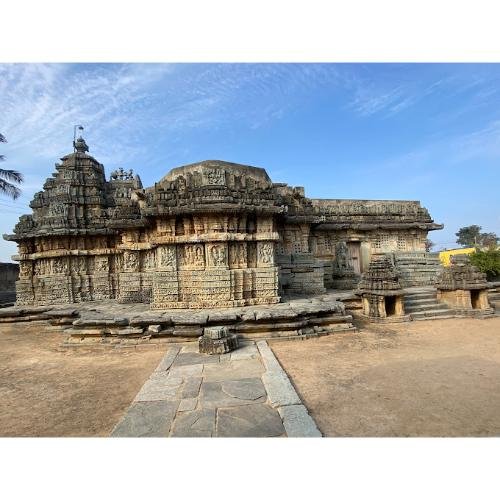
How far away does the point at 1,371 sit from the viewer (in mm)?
5289

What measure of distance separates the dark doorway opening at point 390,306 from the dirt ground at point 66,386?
611cm

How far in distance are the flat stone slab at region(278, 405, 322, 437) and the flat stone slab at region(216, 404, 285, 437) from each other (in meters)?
0.06

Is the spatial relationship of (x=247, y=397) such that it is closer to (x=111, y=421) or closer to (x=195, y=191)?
(x=111, y=421)

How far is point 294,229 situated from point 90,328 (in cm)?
721

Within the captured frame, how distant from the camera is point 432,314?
829cm

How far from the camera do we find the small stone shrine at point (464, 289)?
8.38 metres

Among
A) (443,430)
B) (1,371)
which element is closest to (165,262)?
(1,371)

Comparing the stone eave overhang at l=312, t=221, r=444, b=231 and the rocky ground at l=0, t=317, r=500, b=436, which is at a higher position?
the stone eave overhang at l=312, t=221, r=444, b=231

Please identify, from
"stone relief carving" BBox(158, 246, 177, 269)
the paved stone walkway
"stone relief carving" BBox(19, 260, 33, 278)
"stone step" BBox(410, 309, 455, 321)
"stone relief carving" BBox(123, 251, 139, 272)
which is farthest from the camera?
"stone relief carving" BBox(19, 260, 33, 278)

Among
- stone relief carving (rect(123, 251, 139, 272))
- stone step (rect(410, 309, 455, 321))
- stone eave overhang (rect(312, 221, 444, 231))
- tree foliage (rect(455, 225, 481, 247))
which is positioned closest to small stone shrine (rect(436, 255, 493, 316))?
stone step (rect(410, 309, 455, 321))

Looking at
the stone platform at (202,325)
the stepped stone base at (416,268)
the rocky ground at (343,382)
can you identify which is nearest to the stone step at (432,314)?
the rocky ground at (343,382)

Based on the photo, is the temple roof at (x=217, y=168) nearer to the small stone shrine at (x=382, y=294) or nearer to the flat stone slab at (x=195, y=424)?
the small stone shrine at (x=382, y=294)

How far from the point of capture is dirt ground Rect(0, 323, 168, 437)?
319 cm

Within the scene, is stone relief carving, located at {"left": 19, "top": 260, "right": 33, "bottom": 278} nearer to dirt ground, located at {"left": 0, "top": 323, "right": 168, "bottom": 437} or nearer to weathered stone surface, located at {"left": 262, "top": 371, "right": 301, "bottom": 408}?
dirt ground, located at {"left": 0, "top": 323, "right": 168, "bottom": 437}
